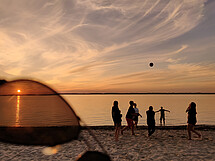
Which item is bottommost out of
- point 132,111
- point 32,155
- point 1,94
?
point 32,155

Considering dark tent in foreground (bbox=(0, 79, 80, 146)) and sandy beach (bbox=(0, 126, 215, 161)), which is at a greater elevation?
dark tent in foreground (bbox=(0, 79, 80, 146))

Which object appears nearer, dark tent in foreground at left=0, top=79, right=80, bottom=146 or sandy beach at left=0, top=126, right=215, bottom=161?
dark tent in foreground at left=0, top=79, right=80, bottom=146

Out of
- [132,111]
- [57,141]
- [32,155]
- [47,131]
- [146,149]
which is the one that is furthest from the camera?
[132,111]

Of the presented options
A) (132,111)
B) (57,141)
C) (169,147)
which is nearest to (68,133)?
(57,141)

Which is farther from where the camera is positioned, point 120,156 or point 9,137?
point 120,156

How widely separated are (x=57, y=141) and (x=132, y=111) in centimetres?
1023

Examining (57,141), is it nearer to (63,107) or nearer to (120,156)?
(63,107)

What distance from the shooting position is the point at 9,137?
234 centimetres

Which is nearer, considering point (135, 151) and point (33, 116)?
point (33, 116)

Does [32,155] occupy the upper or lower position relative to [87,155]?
lower

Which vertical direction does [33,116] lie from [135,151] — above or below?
above

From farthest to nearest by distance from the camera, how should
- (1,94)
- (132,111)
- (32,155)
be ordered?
(132,111), (32,155), (1,94)

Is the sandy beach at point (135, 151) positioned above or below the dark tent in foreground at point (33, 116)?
below

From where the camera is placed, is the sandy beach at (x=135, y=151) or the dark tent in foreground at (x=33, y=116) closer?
the dark tent in foreground at (x=33, y=116)
